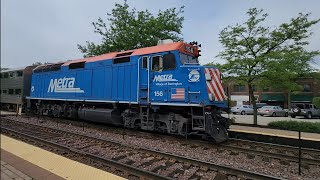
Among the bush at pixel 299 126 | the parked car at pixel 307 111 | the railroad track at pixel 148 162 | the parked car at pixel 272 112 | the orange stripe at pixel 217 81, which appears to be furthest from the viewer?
the parked car at pixel 272 112

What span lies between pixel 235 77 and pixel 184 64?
7984 millimetres

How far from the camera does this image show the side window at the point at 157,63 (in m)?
12.1

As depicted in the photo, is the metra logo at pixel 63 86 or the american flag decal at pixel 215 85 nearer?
the american flag decal at pixel 215 85

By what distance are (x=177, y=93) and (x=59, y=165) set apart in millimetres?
5613

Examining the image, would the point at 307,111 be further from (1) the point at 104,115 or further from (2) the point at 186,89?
(2) the point at 186,89

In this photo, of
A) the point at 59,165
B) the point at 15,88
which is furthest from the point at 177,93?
the point at 15,88

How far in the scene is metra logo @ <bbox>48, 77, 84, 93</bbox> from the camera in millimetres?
17372

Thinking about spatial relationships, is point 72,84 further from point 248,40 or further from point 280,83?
point 280,83

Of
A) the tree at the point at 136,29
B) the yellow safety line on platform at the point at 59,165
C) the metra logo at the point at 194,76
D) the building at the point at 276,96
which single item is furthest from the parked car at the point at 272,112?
the yellow safety line on platform at the point at 59,165

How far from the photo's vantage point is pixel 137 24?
23688 mm

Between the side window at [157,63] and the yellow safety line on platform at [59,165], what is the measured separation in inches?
225

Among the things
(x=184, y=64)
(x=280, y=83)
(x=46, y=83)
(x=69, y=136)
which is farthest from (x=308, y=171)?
(x=46, y=83)

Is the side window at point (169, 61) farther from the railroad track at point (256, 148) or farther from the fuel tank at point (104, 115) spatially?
the fuel tank at point (104, 115)

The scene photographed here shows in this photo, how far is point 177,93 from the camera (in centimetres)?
1136
